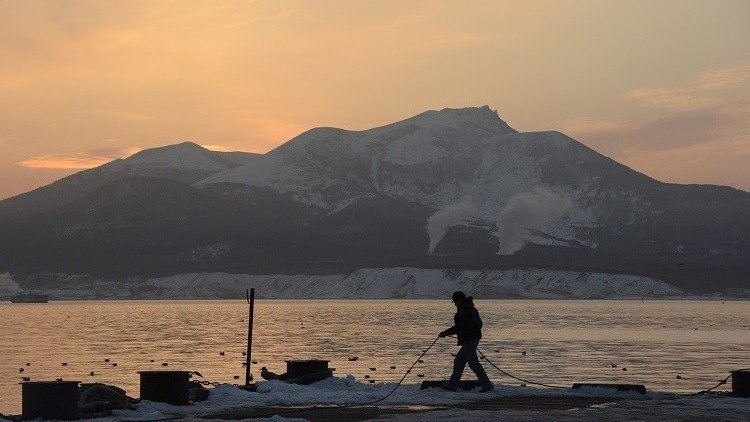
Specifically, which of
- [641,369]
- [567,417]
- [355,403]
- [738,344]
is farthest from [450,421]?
[738,344]

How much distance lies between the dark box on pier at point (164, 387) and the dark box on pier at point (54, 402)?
10.2ft

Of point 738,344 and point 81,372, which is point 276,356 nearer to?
point 81,372

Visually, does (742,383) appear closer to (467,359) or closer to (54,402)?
(467,359)

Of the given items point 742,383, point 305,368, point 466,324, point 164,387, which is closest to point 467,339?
point 466,324

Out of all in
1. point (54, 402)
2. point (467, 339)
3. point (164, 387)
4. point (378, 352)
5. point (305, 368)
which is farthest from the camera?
point (378, 352)

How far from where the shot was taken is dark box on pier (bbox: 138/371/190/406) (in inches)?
1236

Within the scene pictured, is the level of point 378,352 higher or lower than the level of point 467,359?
lower

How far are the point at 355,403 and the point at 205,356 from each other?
142ft

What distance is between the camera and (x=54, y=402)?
28453 millimetres

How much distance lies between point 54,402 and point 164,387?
A: 353cm

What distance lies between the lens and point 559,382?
52.5 meters

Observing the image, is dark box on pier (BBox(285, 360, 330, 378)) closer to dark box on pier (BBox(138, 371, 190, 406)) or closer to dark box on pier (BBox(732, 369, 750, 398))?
dark box on pier (BBox(138, 371, 190, 406))

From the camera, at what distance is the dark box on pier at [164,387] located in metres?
31.4

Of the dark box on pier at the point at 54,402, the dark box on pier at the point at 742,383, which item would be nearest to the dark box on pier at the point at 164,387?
the dark box on pier at the point at 54,402
